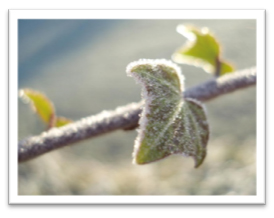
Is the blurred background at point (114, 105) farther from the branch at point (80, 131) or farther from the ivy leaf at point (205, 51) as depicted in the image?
the branch at point (80, 131)

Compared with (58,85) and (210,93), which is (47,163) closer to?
(58,85)

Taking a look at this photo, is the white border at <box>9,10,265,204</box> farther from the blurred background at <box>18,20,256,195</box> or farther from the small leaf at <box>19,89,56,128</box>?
the small leaf at <box>19,89,56,128</box>
